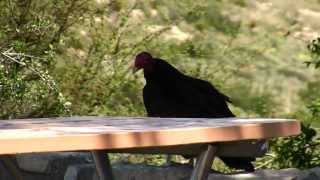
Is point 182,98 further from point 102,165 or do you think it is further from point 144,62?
point 102,165

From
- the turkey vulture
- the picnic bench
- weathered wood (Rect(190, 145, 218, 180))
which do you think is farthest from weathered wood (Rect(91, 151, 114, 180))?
the turkey vulture

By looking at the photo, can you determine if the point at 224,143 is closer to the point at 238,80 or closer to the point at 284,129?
the point at 284,129

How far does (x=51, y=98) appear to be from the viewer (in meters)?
5.62

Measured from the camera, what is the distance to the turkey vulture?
4.30 meters

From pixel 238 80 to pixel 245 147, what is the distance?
6540 mm

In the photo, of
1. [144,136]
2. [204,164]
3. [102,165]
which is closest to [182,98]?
[102,165]

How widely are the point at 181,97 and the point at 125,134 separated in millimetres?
2295

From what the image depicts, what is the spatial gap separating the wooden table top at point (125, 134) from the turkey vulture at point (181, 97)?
159cm

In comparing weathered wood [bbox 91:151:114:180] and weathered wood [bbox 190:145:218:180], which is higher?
weathered wood [bbox 190:145:218:180]

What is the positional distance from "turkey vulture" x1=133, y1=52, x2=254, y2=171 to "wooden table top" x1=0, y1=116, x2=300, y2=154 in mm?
1591

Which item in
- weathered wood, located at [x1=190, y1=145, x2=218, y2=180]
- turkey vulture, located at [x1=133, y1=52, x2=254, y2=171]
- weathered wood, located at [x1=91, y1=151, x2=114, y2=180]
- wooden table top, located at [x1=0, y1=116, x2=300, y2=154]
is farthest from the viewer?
turkey vulture, located at [x1=133, y1=52, x2=254, y2=171]

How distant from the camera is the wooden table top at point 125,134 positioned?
81.0 inches

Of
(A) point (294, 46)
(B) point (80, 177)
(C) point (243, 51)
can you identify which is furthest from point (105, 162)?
(A) point (294, 46)

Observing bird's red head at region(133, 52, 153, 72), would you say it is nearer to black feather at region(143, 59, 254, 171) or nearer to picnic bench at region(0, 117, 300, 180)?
A: black feather at region(143, 59, 254, 171)
